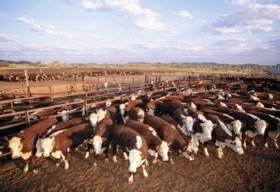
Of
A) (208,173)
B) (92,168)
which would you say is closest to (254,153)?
(208,173)

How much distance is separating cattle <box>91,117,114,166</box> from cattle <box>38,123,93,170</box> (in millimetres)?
402

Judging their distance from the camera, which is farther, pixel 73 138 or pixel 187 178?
pixel 73 138

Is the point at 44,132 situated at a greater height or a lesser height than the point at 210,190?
greater

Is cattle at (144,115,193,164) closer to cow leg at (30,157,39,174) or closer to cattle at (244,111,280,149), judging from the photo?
cattle at (244,111,280,149)

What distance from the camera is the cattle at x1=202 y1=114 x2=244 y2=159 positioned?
7.46 metres

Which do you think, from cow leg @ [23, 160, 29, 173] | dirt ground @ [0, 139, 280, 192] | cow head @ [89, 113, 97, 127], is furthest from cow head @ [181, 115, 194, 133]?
cow leg @ [23, 160, 29, 173]

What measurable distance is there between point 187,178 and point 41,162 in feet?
12.9

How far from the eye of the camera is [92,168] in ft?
22.3

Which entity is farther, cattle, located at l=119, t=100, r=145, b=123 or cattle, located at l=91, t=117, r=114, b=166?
cattle, located at l=119, t=100, r=145, b=123

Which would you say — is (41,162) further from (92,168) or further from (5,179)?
(92,168)

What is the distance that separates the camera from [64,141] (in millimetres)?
6930

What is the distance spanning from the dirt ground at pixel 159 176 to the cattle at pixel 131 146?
1.22ft

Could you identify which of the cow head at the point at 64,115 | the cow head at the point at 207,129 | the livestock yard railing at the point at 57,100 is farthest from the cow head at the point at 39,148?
the cow head at the point at 207,129

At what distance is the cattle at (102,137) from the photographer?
22.3 feet
